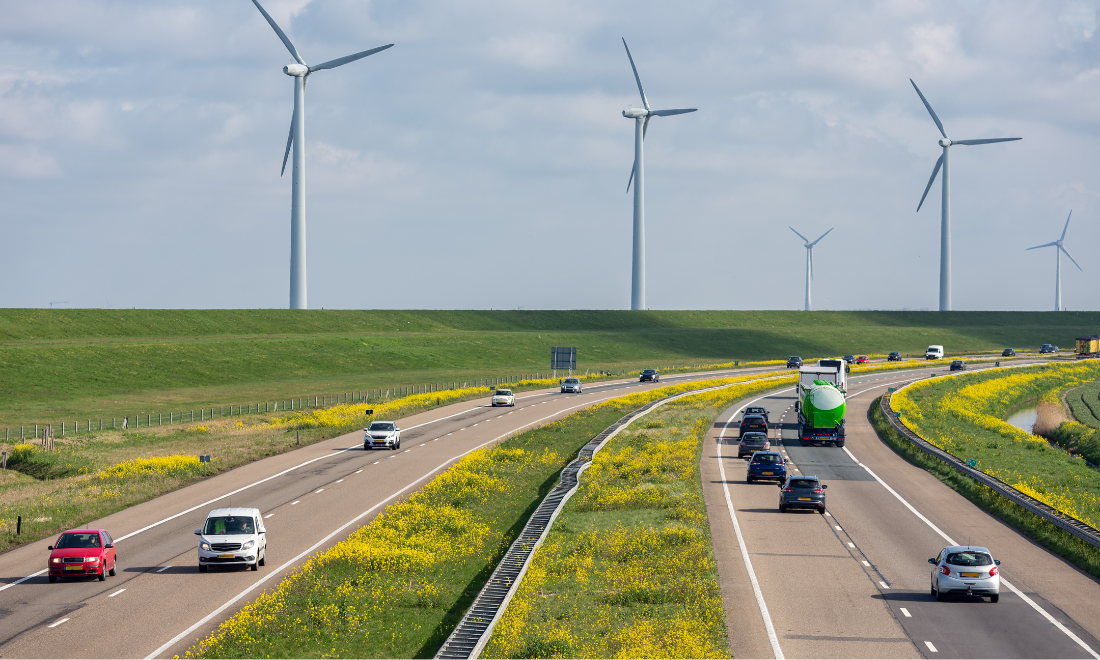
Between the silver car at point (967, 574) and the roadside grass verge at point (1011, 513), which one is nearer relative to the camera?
the silver car at point (967, 574)

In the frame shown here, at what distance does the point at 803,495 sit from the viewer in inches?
1635

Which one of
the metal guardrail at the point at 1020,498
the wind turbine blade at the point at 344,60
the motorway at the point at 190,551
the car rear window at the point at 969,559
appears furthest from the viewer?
the wind turbine blade at the point at 344,60

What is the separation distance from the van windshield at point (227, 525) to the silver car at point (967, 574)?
783 inches

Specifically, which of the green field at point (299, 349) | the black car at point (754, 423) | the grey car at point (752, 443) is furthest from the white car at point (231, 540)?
the green field at point (299, 349)

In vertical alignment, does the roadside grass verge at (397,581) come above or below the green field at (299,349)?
below

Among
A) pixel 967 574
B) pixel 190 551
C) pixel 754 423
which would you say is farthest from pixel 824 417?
pixel 190 551

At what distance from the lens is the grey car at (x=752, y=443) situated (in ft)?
195

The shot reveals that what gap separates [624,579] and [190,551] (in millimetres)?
15395

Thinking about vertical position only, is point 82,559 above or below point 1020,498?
below

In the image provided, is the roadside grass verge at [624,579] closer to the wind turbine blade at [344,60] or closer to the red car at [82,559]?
the red car at [82,559]

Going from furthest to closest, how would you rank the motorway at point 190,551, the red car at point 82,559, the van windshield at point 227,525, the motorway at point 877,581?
1. the van windshield at point 227,525
2. the red car at point 82,559
3. the motorway at point 190,551
4. the motorway at point 877,581

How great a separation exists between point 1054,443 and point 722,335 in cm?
10236

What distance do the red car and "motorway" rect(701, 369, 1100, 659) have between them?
17703mm

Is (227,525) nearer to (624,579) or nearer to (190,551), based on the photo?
(190,551)
